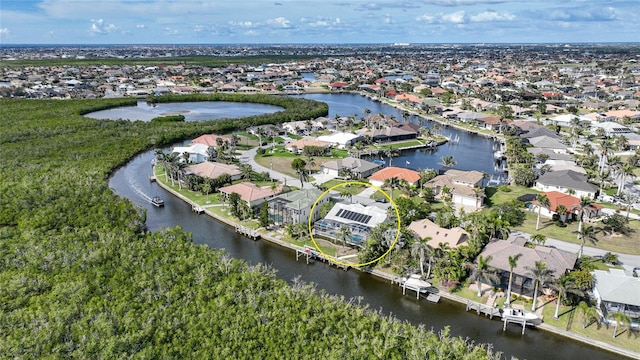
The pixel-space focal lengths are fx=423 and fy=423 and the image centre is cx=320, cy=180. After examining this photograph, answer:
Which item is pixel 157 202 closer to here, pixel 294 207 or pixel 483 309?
pixel 294 207

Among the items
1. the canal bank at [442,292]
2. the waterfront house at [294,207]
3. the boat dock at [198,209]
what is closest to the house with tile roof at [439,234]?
the canal bank at [442,292]

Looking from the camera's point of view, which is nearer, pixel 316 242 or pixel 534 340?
pixel 534 340

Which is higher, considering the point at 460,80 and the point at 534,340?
the point at 460,80

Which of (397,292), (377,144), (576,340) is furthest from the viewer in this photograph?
(377,144)

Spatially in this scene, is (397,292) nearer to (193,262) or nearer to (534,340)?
(534,340)

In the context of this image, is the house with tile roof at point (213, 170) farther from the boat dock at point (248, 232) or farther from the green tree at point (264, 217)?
the green tree at point (264, 217)

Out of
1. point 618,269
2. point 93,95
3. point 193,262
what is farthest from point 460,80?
point 193,262

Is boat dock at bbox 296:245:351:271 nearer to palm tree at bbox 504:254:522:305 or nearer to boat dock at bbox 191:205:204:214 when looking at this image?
palm tree at bbox 504:254:522:305

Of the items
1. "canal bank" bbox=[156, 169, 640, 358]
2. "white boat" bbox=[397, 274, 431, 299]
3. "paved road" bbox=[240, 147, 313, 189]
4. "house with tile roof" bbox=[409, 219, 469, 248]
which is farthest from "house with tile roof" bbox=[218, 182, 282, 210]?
"white boat" bbox=[397, 274, 431, 299]
